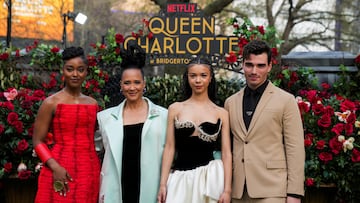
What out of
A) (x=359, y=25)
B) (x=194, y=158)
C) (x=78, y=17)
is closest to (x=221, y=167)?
(x=194, y=158)

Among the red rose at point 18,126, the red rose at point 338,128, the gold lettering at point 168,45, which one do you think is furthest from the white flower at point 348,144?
the red rose at point 18,126

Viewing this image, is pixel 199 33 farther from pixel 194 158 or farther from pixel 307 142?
pixel 194 158

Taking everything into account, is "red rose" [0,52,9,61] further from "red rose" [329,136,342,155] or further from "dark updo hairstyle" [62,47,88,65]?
"red rose" [329,136,342,155]

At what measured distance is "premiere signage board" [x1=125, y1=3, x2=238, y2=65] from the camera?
20.7 feet

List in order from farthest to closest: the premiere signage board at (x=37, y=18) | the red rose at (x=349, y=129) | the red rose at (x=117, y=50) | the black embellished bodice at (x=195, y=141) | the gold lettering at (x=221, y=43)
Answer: the premiere signage board at (x=37, y=18), the gold lettering at (x=221, y=43), the red rose at (x=117, y=50), the red rose at (x=349, y=129), the black embellished bodice at (x=195, y=141)

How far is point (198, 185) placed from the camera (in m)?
3.44

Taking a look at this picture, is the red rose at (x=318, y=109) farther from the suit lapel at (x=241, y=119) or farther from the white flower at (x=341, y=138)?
the suit lapel at (x=241, y=119)

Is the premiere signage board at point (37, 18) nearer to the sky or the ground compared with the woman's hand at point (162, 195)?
nearer to the sky

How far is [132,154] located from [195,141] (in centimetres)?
46

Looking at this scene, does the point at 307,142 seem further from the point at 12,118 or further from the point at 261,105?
the point at 12,118

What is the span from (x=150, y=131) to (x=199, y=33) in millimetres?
3033

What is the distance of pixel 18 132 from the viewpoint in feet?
16.8

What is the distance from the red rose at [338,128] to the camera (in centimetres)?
481

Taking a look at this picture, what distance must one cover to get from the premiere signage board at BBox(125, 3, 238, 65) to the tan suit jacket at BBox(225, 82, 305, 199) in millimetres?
2926
